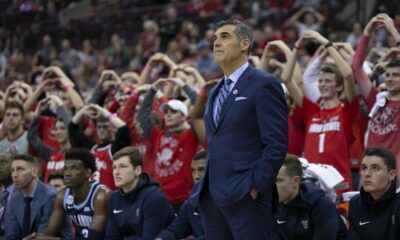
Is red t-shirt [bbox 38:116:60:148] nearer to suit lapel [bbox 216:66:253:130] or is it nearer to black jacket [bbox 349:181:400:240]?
black jacket [bbox 349:181:400:240]

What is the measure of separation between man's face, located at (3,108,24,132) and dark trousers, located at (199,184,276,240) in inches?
192

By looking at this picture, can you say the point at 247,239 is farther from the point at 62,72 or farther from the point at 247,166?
the point at 62,72

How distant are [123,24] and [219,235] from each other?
43.5 ft

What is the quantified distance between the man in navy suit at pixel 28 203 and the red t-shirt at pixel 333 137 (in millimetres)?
2398

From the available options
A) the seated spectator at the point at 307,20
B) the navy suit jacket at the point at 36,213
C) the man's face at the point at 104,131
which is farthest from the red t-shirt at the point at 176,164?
the seated spectator at the point at 307,20

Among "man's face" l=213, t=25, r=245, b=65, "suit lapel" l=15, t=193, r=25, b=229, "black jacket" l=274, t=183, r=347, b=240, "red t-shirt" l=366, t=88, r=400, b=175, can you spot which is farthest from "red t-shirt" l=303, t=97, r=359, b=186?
"suit lapel" l=15, t=193, r=25, b=229

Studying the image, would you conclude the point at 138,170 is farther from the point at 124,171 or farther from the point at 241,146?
the point at 241,146

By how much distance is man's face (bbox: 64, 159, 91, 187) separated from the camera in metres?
8.09

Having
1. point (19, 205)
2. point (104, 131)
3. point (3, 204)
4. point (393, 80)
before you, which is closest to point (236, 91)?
point (393, 80)

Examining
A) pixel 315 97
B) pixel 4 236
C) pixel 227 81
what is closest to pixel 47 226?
pixel 4 236

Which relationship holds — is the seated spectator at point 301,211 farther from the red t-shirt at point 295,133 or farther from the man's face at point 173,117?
the man's face at point 173,117

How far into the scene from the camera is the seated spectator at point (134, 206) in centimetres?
773

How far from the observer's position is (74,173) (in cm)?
811

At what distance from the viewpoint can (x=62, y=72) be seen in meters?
10.5
